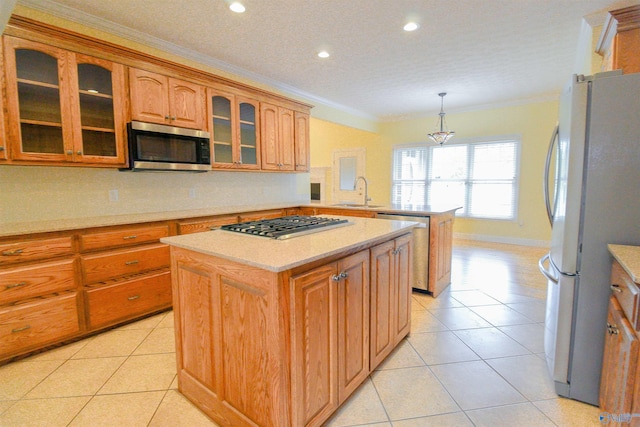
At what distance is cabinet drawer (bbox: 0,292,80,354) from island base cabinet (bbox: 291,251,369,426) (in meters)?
2.05

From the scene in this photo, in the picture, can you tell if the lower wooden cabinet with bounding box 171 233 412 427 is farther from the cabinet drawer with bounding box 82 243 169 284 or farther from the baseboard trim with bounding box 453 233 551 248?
the baseboard trim with bounding box 453 233 551 248

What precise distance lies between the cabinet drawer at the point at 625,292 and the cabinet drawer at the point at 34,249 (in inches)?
128

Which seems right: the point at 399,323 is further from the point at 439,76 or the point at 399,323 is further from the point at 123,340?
the point at 439,76

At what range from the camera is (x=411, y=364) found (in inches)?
79.3

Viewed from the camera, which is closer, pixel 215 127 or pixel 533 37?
pixel 533 37

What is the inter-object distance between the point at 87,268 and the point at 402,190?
19.8 ft

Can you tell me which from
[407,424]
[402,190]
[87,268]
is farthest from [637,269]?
[402,190]

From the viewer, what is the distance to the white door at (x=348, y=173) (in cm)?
737

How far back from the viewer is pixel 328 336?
1421mm

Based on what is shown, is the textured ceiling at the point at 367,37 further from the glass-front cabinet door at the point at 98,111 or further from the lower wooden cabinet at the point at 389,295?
the lower wooden cabinet at the point at 389,295

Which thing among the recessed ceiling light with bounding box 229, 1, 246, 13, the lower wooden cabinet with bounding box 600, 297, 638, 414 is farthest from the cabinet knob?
the lower wooden cabinet with bounding box 600, 297, 638, 414

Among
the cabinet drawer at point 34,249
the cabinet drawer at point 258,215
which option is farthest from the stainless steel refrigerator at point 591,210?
the cabinet drawer at point 34,249

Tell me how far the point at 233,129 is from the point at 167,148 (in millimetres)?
889

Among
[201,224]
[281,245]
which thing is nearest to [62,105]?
[201,224]
